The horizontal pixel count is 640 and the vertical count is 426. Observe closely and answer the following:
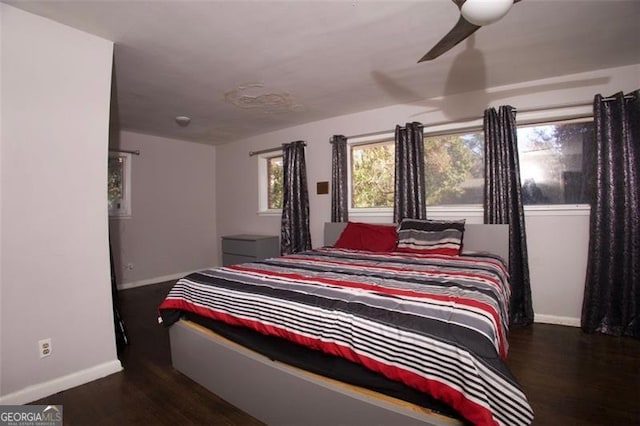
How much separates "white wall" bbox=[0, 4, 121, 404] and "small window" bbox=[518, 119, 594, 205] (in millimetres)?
3538

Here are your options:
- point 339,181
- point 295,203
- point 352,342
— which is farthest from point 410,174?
point 352,342

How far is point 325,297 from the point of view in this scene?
4.75 ft

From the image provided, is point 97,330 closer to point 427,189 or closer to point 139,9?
point 139,9

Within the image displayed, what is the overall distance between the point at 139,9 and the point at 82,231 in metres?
1.37

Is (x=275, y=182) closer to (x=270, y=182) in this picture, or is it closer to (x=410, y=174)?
(x=270, y=182)

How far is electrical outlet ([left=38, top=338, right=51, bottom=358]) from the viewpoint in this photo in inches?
68.4

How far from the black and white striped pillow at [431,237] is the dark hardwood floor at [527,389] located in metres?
0.88

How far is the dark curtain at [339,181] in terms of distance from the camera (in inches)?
146

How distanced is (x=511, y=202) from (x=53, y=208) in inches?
136

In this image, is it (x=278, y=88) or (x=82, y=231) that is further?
(x=278, y=88)

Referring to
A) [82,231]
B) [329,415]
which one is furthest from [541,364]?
[82,231]

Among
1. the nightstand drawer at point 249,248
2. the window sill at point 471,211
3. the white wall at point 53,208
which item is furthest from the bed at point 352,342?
the nightstand drawer at point 249,248

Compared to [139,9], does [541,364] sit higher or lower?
lower

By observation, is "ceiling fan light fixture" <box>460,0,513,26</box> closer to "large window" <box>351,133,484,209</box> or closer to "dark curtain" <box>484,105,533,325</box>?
"dark curtain" <box>484,105,533,325</box>
